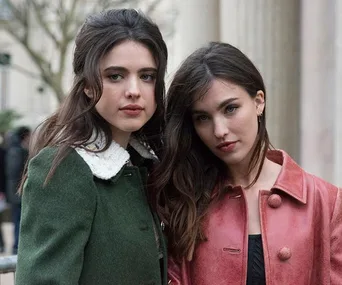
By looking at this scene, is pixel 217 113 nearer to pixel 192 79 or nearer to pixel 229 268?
pixel 192 79

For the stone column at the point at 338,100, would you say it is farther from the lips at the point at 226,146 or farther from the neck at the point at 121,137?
the neck at the point at 121,137

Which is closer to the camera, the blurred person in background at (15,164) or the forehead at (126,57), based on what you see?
the forehead at (126,57)

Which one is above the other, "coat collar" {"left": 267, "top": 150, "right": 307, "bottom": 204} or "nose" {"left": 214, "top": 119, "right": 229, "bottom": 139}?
"nose" {"left": 214, "top": 119, "right": 229, "bottom": 139}

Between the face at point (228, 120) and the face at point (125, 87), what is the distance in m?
0.32

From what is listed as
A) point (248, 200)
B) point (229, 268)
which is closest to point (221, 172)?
point (248, 200)

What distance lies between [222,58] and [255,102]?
24 centimetres

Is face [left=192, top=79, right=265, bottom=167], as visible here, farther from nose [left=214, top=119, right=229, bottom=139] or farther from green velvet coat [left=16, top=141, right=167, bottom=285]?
green velvet coat [left=16, top=141, right=167, bottom=285]

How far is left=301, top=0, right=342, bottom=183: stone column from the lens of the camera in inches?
251

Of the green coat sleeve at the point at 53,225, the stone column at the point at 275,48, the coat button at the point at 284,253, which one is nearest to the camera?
the green coat sleeve at the point at 53,225

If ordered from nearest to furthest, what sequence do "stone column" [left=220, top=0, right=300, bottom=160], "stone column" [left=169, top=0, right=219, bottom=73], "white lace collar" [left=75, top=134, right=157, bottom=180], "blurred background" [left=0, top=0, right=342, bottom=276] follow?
1. "white lace collar" [left=75, top=134, right=157, bottom=180]
2. "blurred background" [left=0, top=0, right=342, bottom=276]
3. "stone column" [left=220, top=0, right=300, bottom=160]
4. "stone column" [left=169, top=0, right=219, bottom=73]

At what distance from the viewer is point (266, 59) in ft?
22.1

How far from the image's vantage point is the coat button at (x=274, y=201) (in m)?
2.94

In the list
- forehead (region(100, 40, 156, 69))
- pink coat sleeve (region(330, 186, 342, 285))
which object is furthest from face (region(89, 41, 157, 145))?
pink coat sleeve (region(330, 186, 342, 285))

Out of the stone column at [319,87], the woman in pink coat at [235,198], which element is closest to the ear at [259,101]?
the woman in pink coat at [235,198]
